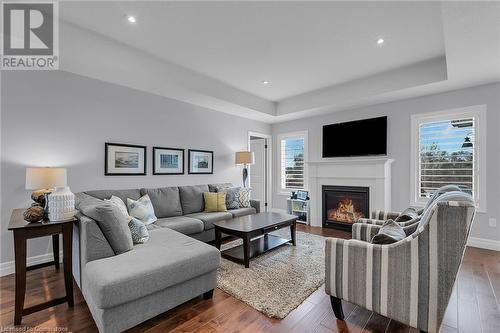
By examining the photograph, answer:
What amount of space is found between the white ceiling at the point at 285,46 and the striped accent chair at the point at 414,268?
1.70 m

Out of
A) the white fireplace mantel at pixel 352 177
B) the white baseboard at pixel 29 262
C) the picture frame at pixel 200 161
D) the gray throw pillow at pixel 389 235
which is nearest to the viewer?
the gray throw pillow at pixel 389 235

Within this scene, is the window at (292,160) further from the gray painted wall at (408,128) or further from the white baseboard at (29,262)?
the white baseboard at (29,262)

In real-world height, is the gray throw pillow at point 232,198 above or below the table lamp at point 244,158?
below

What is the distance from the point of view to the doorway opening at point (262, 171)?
20.3 feet

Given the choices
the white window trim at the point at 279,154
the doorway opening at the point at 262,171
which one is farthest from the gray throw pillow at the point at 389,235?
the doorway opening at the point at 262,171

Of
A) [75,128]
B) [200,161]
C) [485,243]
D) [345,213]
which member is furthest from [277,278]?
[485,243]

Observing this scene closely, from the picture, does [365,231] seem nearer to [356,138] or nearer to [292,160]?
[356,138]

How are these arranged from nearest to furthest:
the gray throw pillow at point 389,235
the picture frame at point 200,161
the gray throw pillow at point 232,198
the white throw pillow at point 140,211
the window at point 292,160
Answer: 1. the gray throw pillow at point 389,235
2. the white throw pillow at point 140,211
3. the gray throw pillow at point 232,198
4. the picture frame at point 200,161
5. the window at point 292,160

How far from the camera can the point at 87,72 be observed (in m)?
3.10

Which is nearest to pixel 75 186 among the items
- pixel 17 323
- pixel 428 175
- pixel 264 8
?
pixel 17 323

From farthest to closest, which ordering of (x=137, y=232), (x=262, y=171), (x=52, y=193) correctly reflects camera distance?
(x=262, y=171) < (x=137, y=232) < (x=52, y=193)

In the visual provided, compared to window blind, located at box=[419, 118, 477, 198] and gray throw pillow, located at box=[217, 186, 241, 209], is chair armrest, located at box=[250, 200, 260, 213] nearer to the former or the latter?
gray throw pillow, located at box=[217, 186, 241, 209]

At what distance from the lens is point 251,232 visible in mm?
2836

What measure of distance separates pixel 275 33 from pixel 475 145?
11.4ft
